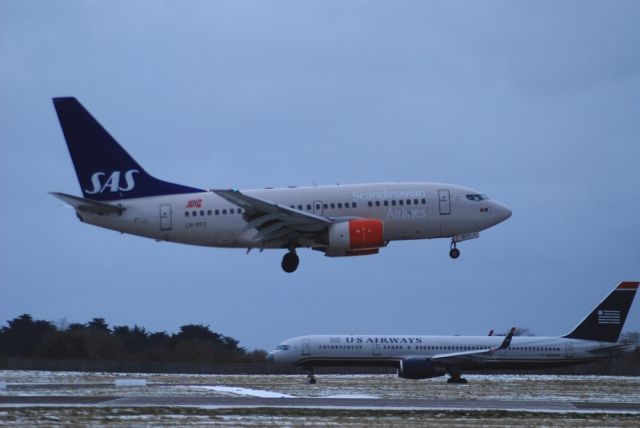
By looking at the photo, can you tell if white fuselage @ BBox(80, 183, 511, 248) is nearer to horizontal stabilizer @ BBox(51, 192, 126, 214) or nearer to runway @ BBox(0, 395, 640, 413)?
horizontal stabilizer @ BBox(51, 192, 126, 214)

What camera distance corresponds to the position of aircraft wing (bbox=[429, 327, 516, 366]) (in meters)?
67.4

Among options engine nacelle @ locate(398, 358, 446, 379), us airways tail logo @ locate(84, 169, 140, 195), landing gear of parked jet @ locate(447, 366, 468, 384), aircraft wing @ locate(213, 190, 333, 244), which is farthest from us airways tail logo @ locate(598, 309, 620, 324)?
us airways tail logo @ locate(84, 169, 140, 195)

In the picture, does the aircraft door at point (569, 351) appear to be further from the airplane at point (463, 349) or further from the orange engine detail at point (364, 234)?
the orange engine detail at point (364, 234)

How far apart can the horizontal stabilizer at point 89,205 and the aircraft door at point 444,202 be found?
1460 centimetres

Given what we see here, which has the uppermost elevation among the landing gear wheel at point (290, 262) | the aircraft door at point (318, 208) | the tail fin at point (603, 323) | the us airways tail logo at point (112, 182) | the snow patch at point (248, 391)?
the us airways tail logo at point (112, 182)

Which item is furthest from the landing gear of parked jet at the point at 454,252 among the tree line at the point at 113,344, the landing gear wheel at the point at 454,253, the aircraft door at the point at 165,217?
the tree line at the point at 113,344

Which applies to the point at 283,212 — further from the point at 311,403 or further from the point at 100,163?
the point at 100,163

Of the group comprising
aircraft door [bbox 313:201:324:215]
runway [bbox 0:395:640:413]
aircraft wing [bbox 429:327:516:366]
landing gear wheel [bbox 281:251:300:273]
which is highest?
aircraft door [bbox 313:201:324:215]

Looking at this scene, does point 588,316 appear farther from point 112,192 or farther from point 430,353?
point 112,192

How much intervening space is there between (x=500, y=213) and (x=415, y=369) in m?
15.5

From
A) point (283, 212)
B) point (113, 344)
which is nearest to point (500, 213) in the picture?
point (283, 212)

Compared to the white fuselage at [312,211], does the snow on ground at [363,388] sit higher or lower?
lower

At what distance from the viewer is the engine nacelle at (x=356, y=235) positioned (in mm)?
49156

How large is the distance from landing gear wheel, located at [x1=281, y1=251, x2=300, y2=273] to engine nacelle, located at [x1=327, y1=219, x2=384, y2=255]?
2.42 m
